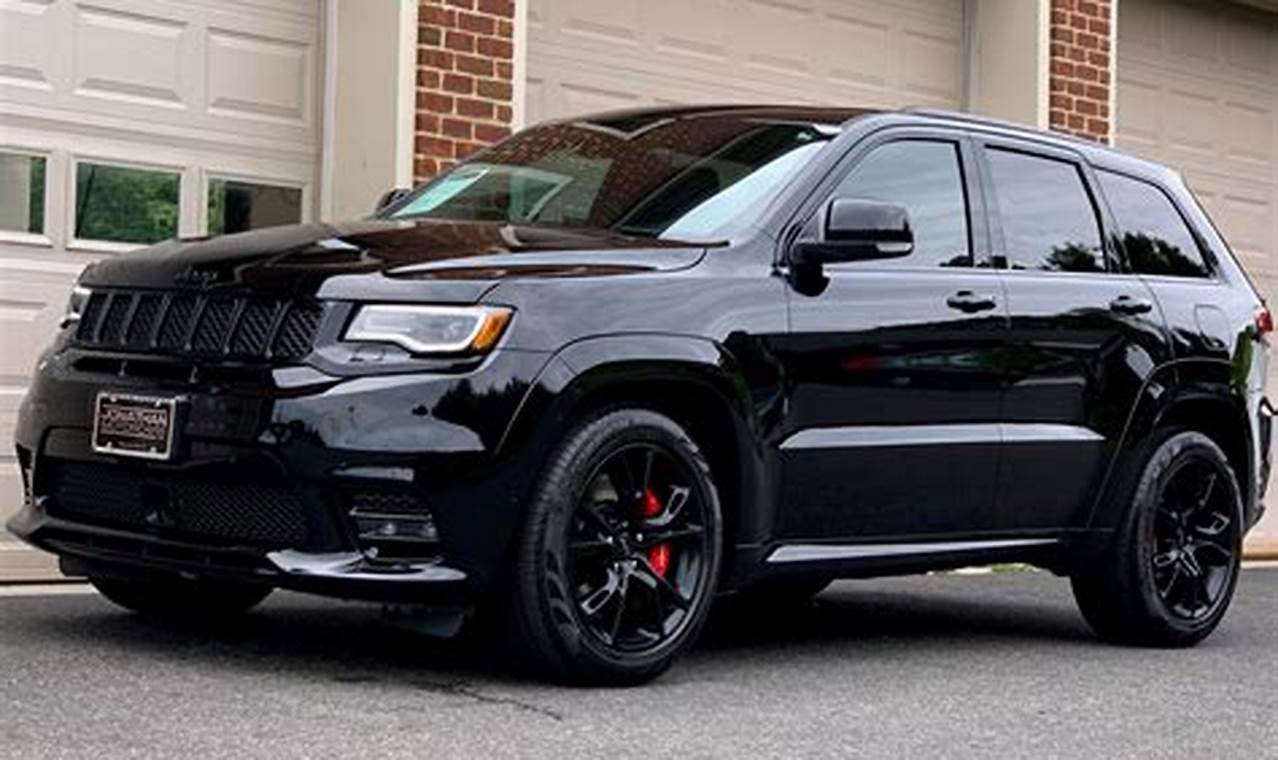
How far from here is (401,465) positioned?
5.57m

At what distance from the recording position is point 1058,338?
7.29 m

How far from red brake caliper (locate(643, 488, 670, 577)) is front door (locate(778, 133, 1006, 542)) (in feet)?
1.58

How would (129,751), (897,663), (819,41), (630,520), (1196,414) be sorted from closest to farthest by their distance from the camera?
(129,751)
(630,520)
(897,663)
(1196,414)
(819,41)

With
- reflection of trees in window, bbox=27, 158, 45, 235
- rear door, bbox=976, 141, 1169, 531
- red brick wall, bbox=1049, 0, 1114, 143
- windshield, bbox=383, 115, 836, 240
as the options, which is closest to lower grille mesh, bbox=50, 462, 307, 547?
windshield, bbox=383, 115, 836, 240

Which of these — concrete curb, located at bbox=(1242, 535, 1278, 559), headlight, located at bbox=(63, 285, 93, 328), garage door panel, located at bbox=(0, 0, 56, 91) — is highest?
garage door panel, located at bbox=(0, 0, 56, 91)

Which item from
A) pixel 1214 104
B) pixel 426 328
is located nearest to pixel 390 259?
pixel 426 328

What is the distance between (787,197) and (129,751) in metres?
2.71

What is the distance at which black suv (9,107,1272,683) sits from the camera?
565 centimetres

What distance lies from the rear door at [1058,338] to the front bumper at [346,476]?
6.85 ft

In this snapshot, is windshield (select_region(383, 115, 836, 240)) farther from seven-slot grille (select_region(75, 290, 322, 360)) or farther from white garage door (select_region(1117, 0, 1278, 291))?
white garage door (select_region(1117, 0, 1278, 291))

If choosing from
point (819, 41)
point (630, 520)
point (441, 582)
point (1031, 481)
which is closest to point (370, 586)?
point (441, 582)

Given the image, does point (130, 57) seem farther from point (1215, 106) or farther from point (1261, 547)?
point (1215, 106)

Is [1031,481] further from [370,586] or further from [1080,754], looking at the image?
[370,586]

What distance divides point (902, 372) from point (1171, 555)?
1724 millimetres
